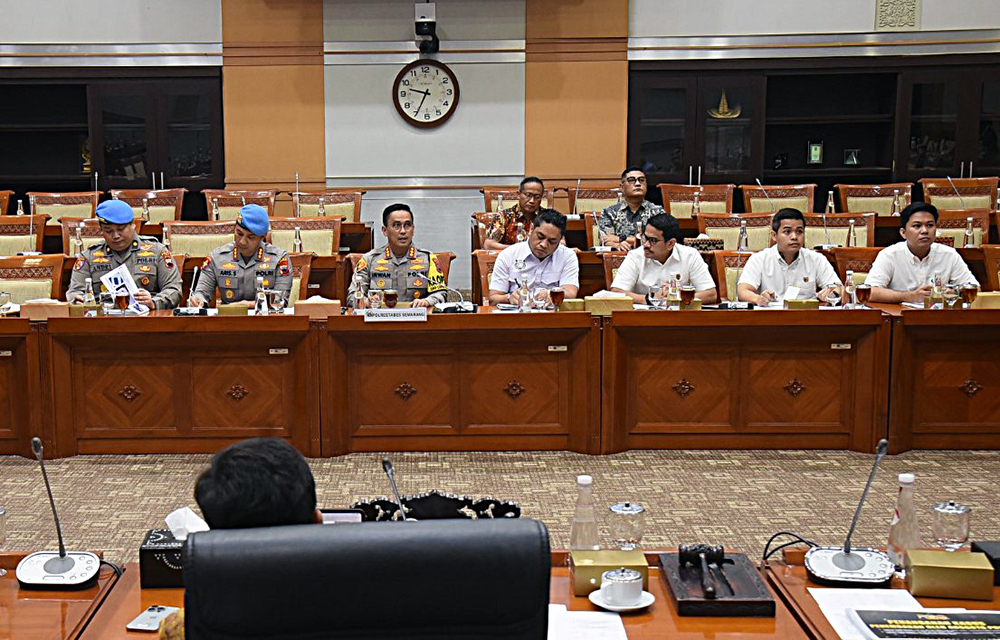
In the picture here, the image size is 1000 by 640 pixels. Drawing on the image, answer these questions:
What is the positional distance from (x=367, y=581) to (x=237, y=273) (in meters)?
4.53

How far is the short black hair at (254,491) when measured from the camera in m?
1.60

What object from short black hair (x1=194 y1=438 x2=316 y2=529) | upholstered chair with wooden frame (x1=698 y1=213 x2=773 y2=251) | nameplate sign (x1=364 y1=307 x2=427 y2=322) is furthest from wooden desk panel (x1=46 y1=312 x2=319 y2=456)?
upholstered chair with wooden frame (x1=698 y1=213 x2=773 y2=251)

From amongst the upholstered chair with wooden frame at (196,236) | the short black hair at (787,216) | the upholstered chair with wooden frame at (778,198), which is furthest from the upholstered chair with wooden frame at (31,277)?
the upholstered chair with wooden frame at (778,198)

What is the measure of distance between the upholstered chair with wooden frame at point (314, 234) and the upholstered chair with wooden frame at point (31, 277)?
1.80m

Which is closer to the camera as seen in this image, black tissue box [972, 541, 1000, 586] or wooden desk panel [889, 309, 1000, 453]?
black tissue box [972, 541, 1000, 586]

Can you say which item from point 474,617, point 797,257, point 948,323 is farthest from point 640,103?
point 474,617

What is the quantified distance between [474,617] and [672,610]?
79 cm

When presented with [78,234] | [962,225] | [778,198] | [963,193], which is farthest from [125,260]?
[963,193]

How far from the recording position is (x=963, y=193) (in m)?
9.31

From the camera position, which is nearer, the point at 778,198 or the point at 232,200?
the point at 232,200

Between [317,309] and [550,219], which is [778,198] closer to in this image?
[550,219]

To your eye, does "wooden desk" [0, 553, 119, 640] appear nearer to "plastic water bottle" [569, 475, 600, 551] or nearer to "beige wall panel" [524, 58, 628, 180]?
"plastic water bottle" [569, 475, 600, 551]

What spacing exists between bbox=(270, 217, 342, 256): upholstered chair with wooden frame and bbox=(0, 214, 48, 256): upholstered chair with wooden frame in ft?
6.16

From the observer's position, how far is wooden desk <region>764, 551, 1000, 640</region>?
6.58 ft
